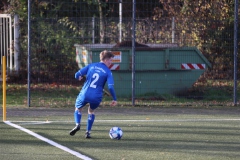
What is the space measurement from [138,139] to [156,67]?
271 inches

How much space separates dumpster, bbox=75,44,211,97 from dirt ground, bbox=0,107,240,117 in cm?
142

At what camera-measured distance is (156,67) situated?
55.9ft

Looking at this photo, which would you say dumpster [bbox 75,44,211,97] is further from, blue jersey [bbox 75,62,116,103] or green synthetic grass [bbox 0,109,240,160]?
blue jersey [bbox 75,62,116,103]

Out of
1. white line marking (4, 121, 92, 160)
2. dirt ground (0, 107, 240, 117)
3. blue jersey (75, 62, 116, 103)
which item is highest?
blue jersey (75, 62, 116, 103)

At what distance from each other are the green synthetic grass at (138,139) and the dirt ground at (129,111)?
64cm

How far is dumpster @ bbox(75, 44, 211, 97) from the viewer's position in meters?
17.0

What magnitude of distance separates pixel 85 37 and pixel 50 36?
1.20 m

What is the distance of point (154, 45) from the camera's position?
57.5 feet

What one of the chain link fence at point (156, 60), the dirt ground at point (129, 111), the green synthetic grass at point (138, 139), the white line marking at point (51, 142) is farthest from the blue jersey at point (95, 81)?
the chain link fence at point (156, 60)

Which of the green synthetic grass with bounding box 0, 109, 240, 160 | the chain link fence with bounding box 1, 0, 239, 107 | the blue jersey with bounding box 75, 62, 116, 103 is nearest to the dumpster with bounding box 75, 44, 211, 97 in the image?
the chain link fence with bounding box 1, 0, 239, 107

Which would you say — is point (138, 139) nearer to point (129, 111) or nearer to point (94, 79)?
point (94, 79)

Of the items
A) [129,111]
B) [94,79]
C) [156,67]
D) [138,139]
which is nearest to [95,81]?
[94,79]

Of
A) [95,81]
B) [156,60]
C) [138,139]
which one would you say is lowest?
[138,139]

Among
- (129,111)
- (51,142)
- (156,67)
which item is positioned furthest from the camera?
(156,67)
